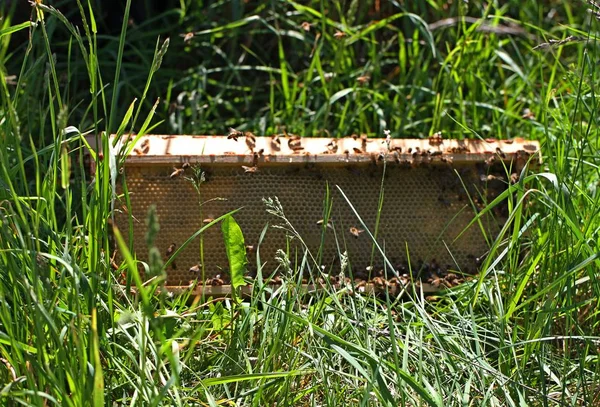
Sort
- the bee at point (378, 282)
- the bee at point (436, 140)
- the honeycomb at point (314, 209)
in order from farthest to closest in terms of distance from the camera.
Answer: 1. the bee at point (436, 140)
2. the honeycomb at point (314, 209)
3. the bee at point (378, 282)

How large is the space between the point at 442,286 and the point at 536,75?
1754mm

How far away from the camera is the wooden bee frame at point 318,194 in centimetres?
304

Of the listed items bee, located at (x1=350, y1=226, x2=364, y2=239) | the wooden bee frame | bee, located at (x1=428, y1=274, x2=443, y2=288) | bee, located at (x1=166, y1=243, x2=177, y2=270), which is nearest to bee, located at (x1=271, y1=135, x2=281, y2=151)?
the wooden bee frame

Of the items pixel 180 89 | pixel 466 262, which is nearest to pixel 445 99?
pixel 466 262

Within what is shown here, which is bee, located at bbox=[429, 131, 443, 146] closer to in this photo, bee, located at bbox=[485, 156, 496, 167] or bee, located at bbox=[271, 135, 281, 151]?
bee, located at bbox=[485, 156, 496, 167]

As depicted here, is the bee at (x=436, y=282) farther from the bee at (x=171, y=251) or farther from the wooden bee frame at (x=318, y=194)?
the bee at (x=171, y=251)

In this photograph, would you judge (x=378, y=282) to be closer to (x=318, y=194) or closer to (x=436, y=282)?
(x=436, y=282)

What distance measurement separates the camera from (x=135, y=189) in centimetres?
303

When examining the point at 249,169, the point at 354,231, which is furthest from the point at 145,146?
the point at 354,231

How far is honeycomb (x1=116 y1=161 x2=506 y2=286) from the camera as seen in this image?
3.05 metres

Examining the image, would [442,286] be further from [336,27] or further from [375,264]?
[336,27]

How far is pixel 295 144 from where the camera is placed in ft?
Result: 10.5

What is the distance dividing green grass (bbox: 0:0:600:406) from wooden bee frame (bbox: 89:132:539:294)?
11cm

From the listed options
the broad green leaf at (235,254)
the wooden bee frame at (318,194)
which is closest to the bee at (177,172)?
the wooden bee frame at (318,194)
